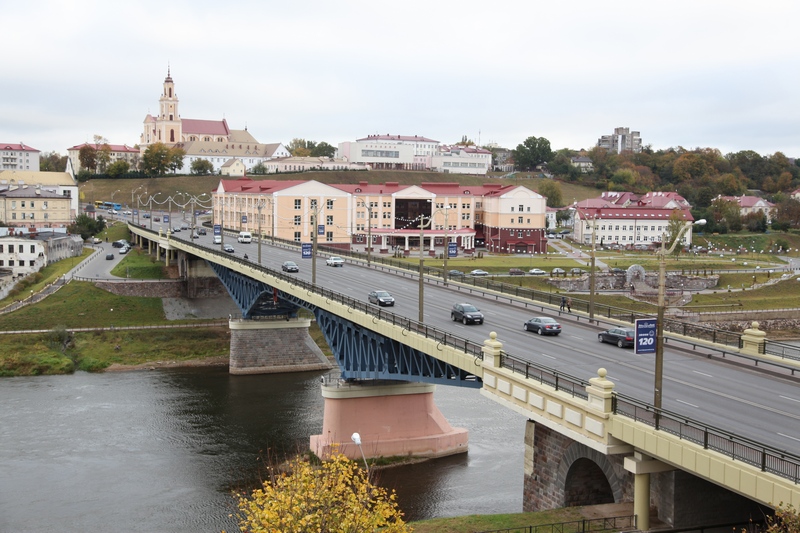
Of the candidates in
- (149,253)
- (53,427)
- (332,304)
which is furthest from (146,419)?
(149,253)

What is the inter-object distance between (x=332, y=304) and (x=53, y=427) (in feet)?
63.9

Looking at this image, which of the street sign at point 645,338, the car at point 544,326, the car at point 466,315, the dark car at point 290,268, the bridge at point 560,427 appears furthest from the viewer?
the dark car at point 290,268

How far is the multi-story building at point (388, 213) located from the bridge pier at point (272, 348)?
44627 millimetres

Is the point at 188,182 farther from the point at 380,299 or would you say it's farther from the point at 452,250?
the point at 380,299

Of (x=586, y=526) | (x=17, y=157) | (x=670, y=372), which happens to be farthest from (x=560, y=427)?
(x=17, y=157)

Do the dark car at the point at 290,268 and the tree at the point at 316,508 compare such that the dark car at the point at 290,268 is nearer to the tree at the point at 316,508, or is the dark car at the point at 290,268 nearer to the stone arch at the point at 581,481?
the stone arch at the point at 581,481

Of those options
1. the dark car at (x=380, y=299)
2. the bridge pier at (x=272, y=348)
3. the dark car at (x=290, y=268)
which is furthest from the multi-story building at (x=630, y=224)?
the dark car at (x=380, y=299)

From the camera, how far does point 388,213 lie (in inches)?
4884

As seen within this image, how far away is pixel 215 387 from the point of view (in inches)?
2566

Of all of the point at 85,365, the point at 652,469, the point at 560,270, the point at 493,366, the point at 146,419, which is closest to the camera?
the point at 652,469

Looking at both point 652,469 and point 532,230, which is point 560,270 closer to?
point 532,230

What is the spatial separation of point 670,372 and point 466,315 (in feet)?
44.6

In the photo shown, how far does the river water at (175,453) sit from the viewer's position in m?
39.4

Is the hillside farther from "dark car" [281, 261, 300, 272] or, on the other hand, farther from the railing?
the railing
